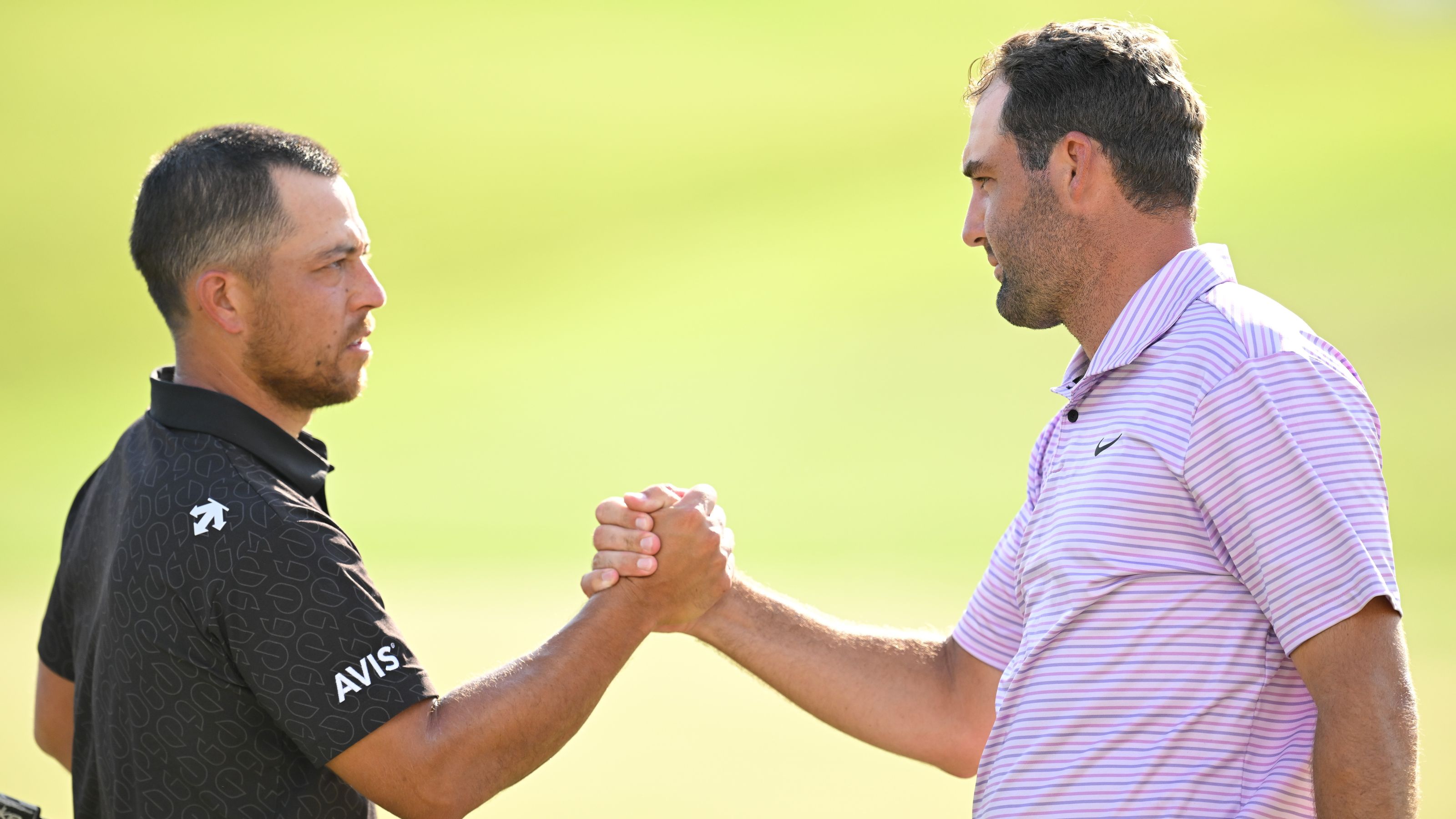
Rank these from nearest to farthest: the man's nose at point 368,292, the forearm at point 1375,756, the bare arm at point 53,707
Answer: the forearm at point 1375,756
the man's nose at point 368,292
the bare arm at point 53,707

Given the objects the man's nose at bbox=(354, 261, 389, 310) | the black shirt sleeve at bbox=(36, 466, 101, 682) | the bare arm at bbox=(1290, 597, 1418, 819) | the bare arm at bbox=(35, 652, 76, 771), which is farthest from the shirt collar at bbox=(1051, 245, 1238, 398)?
the bare arm at bbox=(35, 652, 76, 771)

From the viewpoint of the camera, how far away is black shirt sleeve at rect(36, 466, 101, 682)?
248cm

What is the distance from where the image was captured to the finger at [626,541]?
279 cm

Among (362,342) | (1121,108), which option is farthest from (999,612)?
(362,342)

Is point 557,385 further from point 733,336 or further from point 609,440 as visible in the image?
point 733,336

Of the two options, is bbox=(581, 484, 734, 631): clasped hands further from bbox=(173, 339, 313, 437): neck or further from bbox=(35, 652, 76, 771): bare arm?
bbox=(35, 652, 76, 771): bare arm

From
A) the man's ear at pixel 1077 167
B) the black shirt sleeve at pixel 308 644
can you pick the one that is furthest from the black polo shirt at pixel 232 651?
the man's ear at pixel 1077 167

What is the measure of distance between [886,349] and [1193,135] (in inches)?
414

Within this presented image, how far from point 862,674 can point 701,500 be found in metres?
0.54

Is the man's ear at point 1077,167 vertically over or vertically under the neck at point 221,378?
over

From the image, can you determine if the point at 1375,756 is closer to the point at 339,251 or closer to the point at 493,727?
the point at 493,727

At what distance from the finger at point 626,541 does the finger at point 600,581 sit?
8 centimetres

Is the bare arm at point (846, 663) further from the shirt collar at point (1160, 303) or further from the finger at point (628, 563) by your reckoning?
the shirt collar at point (1160, 303)

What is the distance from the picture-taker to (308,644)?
1.97 m
